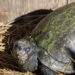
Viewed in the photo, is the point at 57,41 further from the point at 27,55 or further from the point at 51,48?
the point at 27,55


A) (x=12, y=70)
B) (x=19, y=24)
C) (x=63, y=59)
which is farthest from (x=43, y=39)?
(x=19, y=24)

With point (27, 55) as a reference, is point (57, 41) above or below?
above

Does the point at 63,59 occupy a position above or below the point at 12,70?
above

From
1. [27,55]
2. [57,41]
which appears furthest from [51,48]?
[27,55]

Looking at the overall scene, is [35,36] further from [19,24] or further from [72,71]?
[19,24]
